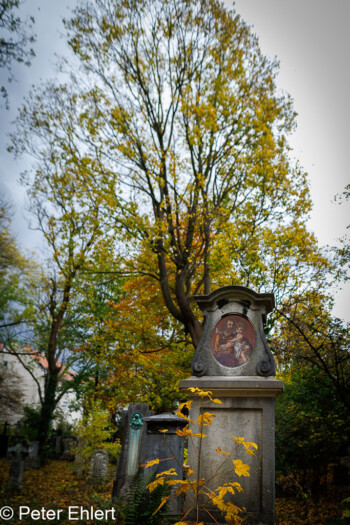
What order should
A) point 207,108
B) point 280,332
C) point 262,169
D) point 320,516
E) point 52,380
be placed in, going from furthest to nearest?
point 52,380 → point 280,332 → point 262,169 → point 207,108 → point 320,516

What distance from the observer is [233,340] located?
5422 millimetres

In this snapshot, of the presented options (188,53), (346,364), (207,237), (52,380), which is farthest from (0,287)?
(346,364)

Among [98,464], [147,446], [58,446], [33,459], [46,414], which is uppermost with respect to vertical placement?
[46,414]

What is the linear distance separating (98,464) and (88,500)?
4.14 m

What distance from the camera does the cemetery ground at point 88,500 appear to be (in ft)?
21.8

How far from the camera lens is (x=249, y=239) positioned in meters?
10.4

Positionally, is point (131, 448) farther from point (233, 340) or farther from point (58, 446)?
point (58, 446)

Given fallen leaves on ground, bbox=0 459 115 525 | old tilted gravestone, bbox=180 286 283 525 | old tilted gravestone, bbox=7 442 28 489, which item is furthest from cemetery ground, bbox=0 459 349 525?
old tilted gravestone, bbox=180 286 283 525

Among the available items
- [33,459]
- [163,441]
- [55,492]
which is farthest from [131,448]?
[33,459]

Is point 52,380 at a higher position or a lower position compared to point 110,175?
lower

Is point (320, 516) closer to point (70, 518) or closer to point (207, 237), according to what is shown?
point (70, 518)

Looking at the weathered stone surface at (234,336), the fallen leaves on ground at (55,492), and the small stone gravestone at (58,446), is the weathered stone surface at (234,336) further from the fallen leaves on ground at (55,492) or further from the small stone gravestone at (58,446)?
the small stone gravestone at (58,446)

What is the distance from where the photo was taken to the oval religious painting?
5309 millimetres

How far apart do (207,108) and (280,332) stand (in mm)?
6846
